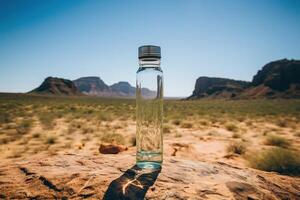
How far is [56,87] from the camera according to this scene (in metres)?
113

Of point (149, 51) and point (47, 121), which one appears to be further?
point (47, 121)

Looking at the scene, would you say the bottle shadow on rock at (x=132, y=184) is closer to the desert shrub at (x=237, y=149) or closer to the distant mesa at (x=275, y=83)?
the desert shrub at (x=237, y=149)

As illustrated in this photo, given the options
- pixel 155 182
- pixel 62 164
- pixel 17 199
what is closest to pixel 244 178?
pixel 155 182

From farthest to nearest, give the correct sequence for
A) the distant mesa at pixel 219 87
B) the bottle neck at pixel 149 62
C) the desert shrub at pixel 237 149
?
the distant mesa at pixel 219 87
the desert shrub at pixel 237 149
the bottle neck at pixel 149 62

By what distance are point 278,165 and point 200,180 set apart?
12.0 ft

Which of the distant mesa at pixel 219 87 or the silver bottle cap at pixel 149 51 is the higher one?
the distant mesa at pixel 219 87

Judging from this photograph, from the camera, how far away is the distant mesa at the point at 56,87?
108062mm

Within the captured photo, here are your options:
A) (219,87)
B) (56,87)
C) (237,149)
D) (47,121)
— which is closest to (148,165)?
(237,149)

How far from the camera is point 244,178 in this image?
217 centimetres

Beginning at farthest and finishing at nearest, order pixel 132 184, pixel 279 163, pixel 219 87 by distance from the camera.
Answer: pixel 219 87, pixel 279 163, pixel 132 184

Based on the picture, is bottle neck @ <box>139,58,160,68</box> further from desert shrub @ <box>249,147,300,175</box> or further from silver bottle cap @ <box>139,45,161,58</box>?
desert shrub @ <box>249,147,300,175</box>

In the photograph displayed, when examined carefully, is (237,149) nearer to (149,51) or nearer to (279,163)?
(279,163)

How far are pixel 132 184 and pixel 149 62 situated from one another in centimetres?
99

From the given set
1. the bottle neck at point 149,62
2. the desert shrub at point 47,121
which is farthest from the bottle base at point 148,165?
the desert shrub at point 47,121
